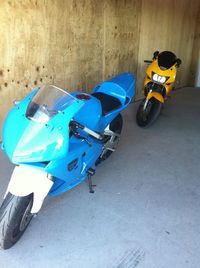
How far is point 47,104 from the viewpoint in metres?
1.59

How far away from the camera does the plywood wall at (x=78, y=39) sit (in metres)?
2.68

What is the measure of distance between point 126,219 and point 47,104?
0.93 m

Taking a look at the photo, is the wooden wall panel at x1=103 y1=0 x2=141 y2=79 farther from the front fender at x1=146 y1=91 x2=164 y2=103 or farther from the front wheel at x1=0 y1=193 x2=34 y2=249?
the front wheel at x1=0 y1=193 x2=34 y2=249

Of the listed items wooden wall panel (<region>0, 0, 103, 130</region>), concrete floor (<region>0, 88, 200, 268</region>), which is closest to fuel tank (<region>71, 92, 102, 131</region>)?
concrete floor (<region>0, 88, 200, 268</region>)

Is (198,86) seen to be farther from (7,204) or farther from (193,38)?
(7,204)

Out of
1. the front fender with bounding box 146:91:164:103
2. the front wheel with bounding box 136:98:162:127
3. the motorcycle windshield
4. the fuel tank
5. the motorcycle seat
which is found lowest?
the front wheel with bounding box 136:98:162:127

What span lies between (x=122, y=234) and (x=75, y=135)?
2.26ft

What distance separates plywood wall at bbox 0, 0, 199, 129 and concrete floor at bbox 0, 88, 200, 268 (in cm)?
96

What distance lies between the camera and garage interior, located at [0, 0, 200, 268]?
64.3 inches

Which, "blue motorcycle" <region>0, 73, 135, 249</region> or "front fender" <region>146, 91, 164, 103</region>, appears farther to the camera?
"front fender" <region>146, 91, 164, 103</region>

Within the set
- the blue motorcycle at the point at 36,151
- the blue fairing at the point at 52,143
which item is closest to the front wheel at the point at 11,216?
the blue motorcycle at the point at 36,151

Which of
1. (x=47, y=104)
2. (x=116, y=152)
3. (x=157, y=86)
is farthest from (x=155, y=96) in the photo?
(x=47, y=104)

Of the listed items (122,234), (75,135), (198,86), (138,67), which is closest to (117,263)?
(122,234)

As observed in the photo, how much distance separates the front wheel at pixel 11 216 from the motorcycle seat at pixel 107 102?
37.8 inches
